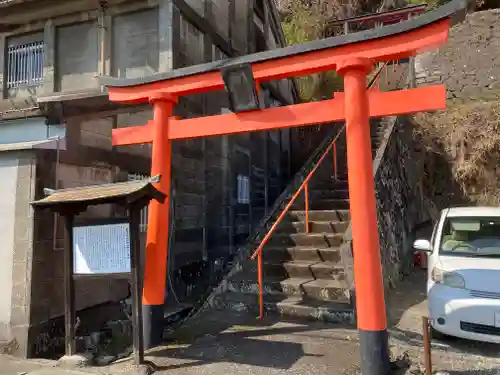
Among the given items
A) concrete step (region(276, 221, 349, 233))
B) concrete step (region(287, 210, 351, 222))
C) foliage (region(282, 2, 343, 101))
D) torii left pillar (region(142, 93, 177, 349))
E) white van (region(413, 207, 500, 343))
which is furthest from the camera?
foliage (region(282, 2, 343, 101))

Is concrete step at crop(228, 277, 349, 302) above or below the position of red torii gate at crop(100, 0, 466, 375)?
below

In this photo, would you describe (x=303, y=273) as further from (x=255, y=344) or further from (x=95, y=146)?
(x=95, y=146)

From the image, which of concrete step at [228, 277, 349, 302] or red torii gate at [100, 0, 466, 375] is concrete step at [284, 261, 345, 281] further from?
red torii gate at [100, 0, 466, 375]

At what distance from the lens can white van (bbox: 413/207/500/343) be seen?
5074mm

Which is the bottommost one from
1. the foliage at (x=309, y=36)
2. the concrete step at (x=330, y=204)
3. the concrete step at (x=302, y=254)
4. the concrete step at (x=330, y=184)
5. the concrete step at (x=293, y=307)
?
the concrete step at (x=293, y=307)

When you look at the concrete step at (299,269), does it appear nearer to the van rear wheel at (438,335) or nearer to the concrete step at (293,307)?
the concrete step at (293,307)

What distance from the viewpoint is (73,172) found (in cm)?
693

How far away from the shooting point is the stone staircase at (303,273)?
6852 mm

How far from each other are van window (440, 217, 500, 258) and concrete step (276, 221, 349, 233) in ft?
7.90

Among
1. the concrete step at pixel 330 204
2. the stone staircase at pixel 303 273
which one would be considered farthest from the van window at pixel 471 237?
the concrete step at pixel 330 204

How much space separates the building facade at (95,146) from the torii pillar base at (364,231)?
4175mm

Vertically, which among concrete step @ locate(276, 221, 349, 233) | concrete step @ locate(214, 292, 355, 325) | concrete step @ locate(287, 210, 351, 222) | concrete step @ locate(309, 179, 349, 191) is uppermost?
concrete step @ locate(309, 179, 349, 191)

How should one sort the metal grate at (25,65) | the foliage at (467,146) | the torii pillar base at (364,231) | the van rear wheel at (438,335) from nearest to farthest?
1. the torii pillar base at (364,231)
2. the van rear wheel at (438,335)
3. the metal grate at (25,65)
4. the foliage at (467,146)

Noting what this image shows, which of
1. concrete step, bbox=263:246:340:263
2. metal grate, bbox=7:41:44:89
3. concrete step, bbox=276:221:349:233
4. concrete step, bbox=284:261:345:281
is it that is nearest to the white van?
concrete step, bbox=284:261:345:281
